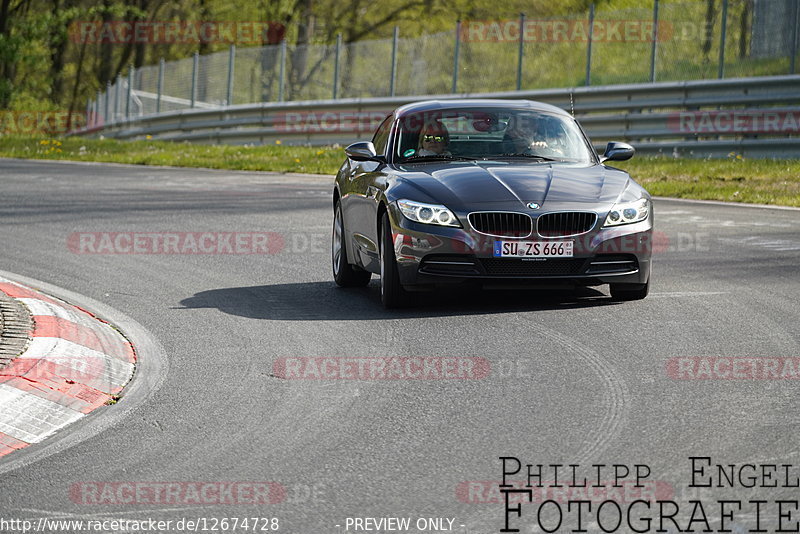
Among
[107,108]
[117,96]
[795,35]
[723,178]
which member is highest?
[117,96]

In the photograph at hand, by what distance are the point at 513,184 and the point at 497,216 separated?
352 millimetres

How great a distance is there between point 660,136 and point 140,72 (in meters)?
19.7

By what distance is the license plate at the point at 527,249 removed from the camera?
30.5 feet

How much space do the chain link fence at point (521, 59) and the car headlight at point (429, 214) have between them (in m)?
14.5

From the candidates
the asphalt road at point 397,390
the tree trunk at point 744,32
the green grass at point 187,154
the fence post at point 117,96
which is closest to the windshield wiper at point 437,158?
the asphalt road at point 397,390

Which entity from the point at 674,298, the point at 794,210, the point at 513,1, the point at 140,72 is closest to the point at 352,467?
the point at 674,298

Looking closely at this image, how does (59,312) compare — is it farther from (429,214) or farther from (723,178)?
(723,178)

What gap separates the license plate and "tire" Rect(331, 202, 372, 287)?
1.95 m

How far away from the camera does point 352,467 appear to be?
18.0 ft

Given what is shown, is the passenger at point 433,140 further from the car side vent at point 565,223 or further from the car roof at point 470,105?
the car side vent at point 565,223

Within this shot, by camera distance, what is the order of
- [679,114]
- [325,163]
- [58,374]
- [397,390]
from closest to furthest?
[397,390] < [58,374] < [679,114] < [325,163]

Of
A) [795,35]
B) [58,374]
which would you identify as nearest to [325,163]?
[795,35]

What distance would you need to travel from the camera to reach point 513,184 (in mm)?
9602

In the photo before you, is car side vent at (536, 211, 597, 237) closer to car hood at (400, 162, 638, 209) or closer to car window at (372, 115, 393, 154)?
car hood at (400, 162, 638, 209)
